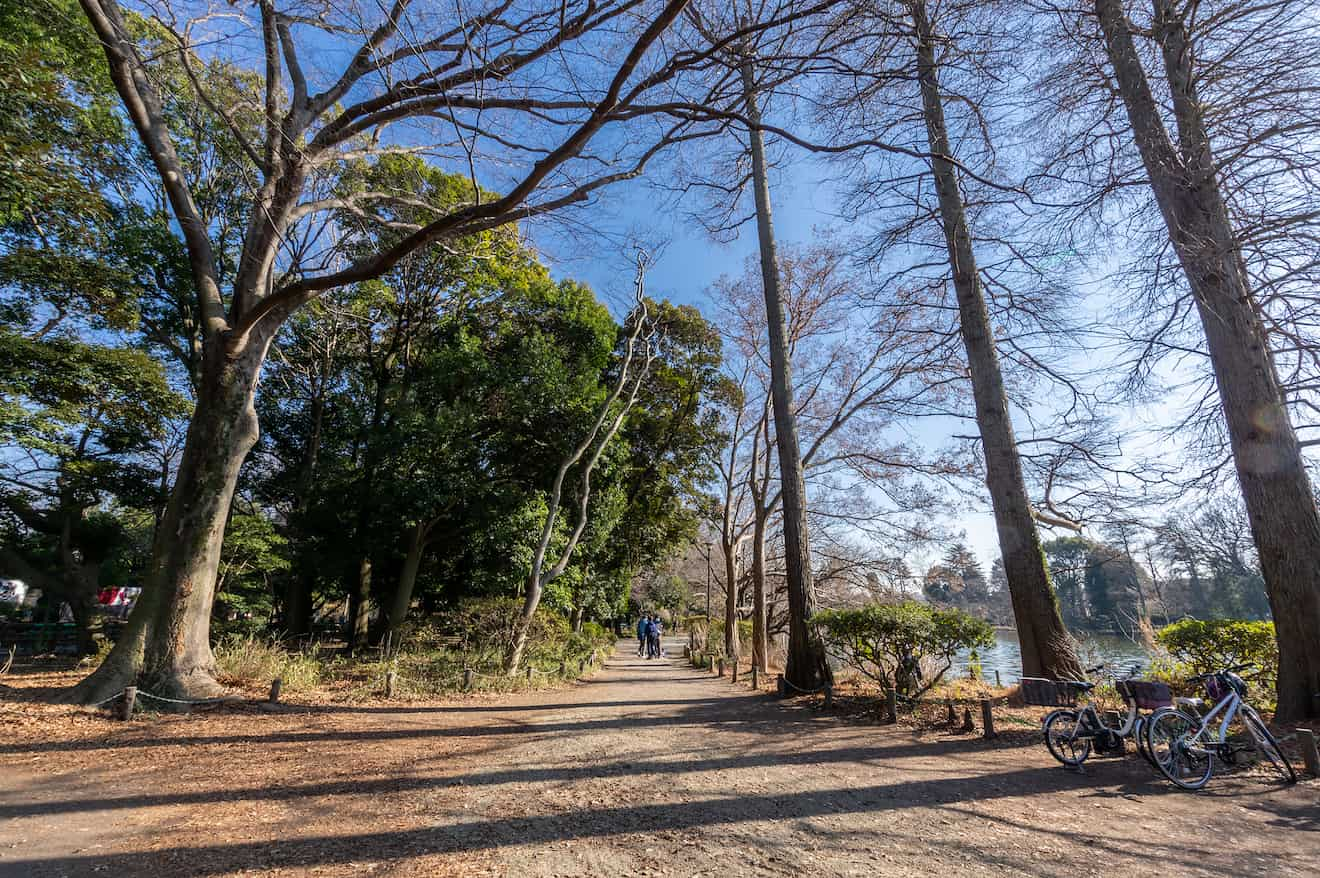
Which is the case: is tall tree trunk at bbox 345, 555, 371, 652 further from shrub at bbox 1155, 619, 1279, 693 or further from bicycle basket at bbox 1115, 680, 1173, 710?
shrub at bbox 1155, 619, 1279, 693

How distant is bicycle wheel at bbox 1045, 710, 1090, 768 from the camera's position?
4.59m

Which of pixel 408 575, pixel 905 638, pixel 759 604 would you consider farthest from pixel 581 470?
pixel 905 638

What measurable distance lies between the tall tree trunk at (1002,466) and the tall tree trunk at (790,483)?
111 inches

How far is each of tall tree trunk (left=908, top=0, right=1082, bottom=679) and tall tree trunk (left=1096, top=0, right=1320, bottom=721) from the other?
1.92 metres

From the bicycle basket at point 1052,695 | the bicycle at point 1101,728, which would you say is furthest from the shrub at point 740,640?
the bicycle at point 1101,728

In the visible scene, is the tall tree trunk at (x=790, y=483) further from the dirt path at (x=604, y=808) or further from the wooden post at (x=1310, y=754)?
the wooden post at (x=1310, y=754)

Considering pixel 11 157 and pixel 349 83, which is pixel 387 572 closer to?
pixel 11 157

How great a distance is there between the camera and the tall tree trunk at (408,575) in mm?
14055

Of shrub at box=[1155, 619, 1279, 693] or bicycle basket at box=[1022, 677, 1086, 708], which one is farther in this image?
bicycle basket at box=[1022, 677, 1086, 708]

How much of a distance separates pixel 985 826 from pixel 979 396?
643 cm

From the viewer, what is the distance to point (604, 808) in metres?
3.75

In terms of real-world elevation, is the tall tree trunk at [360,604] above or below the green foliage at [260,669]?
above

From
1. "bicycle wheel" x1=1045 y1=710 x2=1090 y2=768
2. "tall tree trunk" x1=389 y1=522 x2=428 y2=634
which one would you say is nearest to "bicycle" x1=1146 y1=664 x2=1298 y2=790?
"bicycle wheel" x1=1045 y1=710 x2=1090 y2=768

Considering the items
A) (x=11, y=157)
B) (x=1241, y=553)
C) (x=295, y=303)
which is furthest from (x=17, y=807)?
(x=1241, y=553)
